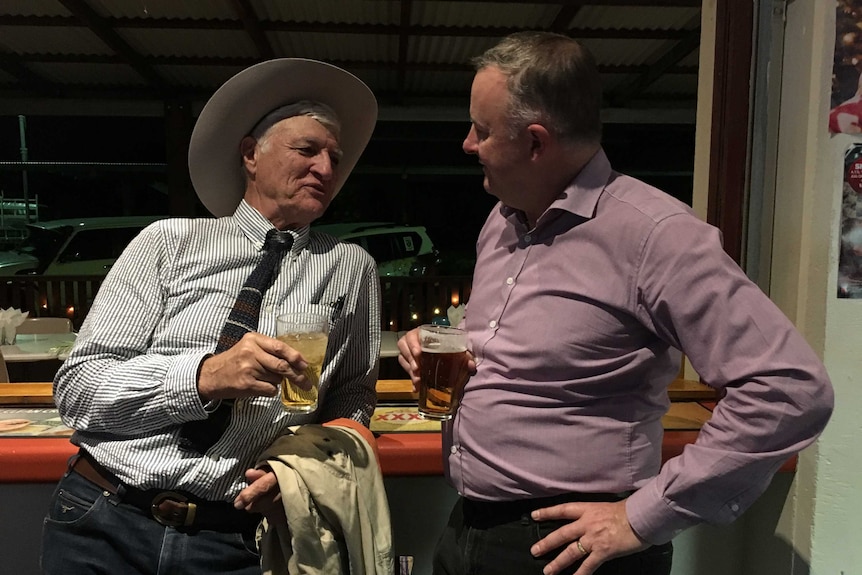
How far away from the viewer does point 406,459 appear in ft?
5.83

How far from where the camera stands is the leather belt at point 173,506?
4.36ft

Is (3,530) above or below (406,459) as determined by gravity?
below

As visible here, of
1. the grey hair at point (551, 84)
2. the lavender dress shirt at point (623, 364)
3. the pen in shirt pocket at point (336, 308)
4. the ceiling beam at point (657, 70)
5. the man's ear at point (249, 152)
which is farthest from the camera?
the ceiling beam at point (657, 70)

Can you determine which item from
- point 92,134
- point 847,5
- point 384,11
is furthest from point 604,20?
point 92,134

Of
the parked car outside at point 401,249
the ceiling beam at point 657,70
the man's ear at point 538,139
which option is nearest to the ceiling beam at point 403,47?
the parked car outside at point 401,249

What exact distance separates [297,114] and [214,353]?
23.9 inches

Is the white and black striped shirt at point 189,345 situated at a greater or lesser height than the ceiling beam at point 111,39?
lesser

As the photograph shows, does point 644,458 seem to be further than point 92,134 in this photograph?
No

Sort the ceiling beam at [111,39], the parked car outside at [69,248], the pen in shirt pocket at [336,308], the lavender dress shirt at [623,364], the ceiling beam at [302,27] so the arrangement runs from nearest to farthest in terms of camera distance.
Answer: the lavender dress shirt at [623,364], the pen in shirt pocket at [336,308], the ceiling beam at [111,39], the ceiling beam at [302,27], the parked car outside at [69,248]

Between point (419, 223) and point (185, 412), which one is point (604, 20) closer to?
point (419, 223)

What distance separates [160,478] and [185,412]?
0.58ft

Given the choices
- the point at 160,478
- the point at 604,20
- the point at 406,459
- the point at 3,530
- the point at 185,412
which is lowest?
the point at 3,530

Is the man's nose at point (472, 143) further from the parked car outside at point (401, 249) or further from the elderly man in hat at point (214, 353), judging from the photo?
the parked car outside at point (401, 249)

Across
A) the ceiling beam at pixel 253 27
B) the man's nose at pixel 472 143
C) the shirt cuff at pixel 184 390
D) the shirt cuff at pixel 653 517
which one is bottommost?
the shirt cuff at pixel 653 517
